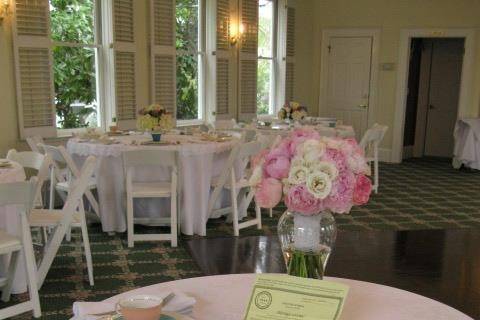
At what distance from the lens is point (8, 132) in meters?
5.20

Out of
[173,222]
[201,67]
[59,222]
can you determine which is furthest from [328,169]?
[201,67]

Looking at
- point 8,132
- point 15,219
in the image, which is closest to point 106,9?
point 8,132

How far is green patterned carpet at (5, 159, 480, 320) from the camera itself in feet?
11.5

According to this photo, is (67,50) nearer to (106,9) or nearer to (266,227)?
(106,9)

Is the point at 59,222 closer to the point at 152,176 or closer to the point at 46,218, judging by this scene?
the point at 46,218

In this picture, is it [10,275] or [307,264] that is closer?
[307,264]

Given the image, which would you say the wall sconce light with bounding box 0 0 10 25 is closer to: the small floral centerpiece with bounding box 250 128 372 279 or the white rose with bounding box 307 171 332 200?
the small floral centerpiece with bounding box 250 128 372 279

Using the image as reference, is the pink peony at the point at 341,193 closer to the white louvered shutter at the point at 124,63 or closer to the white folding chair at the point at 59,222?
the white folding chair at the point at 59,222

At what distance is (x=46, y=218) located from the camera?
11.2ft

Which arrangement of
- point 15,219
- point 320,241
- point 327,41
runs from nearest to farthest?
point 320,241
point 15,219
point 327,41

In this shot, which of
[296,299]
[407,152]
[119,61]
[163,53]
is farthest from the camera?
[407,152]

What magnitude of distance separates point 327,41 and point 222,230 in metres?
5.63

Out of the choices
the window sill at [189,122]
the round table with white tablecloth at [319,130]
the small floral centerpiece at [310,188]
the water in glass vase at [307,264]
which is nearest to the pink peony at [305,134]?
the small floral centerpiece at [310,188]

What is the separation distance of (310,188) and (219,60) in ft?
22.1
